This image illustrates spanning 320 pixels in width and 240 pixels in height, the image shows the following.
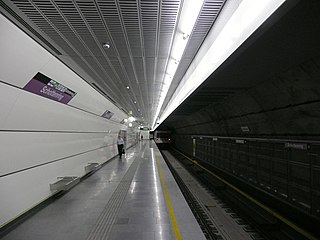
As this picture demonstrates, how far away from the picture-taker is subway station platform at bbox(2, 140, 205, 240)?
160 inches

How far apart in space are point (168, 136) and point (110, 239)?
2639cm

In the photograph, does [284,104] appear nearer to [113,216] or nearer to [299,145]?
[299,145]

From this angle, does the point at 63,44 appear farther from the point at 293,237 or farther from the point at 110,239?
the point at 293,237

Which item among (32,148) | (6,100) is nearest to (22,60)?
(6,100)

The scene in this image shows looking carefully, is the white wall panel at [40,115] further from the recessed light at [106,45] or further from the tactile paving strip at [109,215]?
the tactile paving strip at [109,215]

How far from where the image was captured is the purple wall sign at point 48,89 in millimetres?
4586

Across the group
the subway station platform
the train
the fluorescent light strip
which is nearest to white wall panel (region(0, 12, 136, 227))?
the subway station platform

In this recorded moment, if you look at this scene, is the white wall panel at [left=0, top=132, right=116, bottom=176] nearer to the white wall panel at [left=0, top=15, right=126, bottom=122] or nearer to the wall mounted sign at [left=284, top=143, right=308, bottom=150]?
the white wall panel at [left=0, top=15, right=126, bottom=122]

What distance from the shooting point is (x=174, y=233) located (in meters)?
4.12

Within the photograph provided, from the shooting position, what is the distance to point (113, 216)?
4.95 m

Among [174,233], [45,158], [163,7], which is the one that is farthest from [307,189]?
[45,158]

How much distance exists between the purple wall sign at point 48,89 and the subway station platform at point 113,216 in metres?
2.22

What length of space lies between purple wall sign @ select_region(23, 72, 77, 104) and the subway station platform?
222cm

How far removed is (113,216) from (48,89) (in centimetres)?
272
